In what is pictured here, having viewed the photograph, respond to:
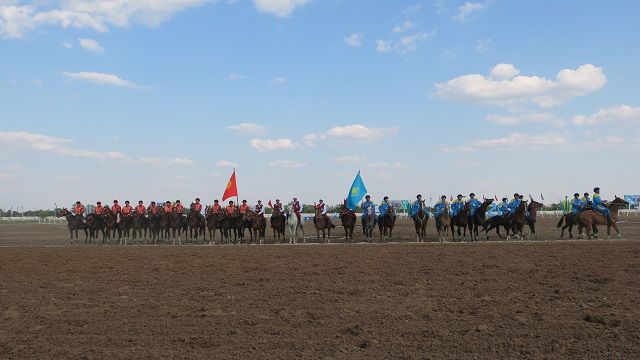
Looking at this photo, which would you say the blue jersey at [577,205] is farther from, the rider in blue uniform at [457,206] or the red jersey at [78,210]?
the red jersey at [78,210]

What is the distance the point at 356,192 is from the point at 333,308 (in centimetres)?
2262

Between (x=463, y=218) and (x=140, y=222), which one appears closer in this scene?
(x=463, y=218)

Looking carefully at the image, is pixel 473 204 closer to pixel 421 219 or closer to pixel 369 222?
pixel 421 219

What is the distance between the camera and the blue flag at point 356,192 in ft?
108

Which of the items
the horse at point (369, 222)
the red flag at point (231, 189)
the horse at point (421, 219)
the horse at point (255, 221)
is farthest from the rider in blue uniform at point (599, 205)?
the red flag at point (231, 189)

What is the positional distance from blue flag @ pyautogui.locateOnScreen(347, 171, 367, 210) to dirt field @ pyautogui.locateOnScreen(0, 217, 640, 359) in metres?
15.3

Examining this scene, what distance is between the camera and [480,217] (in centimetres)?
2736

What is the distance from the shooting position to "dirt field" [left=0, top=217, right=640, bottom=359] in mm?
8180

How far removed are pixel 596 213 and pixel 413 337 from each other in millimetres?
19959

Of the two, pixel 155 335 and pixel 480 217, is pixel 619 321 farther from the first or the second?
pixel 480 217

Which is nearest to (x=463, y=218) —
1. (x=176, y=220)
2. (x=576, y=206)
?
(x=576, y=206)

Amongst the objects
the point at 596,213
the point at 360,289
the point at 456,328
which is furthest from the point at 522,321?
the point at 596,213

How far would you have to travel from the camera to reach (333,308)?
1059cm

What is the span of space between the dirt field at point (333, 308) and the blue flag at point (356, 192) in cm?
1531
